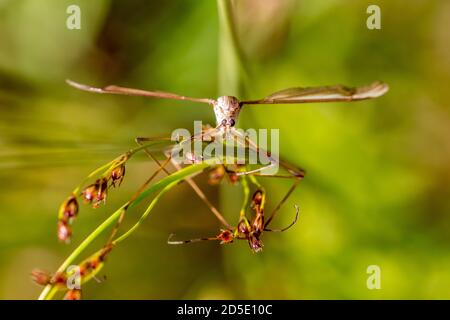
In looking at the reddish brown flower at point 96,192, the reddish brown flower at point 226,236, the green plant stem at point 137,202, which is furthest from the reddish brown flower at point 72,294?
the reddish brown flower at point 226,236

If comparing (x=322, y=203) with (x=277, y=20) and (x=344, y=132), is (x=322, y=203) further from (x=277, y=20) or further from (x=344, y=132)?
(x=277, y=20)

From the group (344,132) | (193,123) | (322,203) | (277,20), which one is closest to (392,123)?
(344,132)

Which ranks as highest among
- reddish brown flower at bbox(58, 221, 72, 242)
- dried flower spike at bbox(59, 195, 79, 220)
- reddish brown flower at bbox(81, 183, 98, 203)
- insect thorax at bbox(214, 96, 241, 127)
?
insect thorax at bbox(214, 96, 241, 127)

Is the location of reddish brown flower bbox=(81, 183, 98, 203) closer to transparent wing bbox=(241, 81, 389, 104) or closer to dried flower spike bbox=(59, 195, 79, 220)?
dried flower spike bbox=(59, 195, 79, 220)

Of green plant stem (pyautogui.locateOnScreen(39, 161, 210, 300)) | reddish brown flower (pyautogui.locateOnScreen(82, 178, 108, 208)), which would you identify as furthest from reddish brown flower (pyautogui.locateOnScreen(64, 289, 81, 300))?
reddish brown flower (pyautogui.locateOnScreen(82, 178, 108, 208))

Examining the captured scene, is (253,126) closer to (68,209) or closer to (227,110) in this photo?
(227,110)
